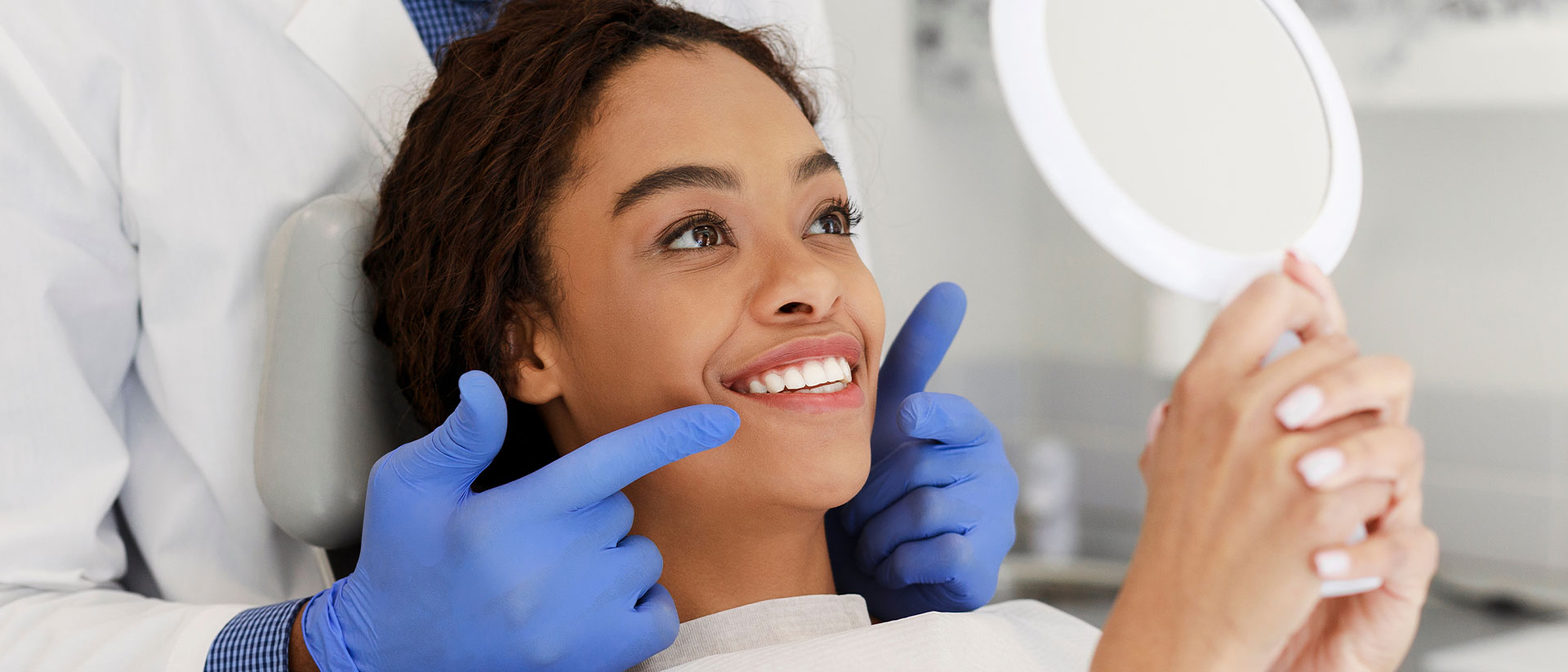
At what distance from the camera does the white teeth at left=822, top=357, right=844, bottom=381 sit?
1.07 m

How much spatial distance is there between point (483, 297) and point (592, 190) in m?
0.16

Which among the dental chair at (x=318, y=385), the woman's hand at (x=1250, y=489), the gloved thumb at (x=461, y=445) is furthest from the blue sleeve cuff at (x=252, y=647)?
the woman's hand at (x=1250, y=489)

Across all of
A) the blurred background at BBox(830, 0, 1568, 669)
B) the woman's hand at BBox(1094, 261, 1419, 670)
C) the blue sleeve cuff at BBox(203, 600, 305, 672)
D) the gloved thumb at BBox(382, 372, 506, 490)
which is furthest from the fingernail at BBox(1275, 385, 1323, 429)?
the blurred background at BBox(830, 0, 1568, 669)

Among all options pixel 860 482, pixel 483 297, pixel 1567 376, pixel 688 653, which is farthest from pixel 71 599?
pixel 1567 376

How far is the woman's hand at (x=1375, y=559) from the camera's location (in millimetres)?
620

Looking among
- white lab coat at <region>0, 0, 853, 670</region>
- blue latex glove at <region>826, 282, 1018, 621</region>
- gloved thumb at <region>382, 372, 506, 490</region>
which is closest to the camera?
gloved thumb at <region>382, 372, 506, 490</region>

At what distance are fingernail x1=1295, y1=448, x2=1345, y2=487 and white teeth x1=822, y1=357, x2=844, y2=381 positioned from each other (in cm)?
51

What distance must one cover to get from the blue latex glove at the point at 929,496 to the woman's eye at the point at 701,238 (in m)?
0.25

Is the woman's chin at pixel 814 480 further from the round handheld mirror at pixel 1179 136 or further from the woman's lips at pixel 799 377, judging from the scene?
the round handheld mirror at pixel 1179 136

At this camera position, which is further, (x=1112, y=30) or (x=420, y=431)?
(x=420, y=431)

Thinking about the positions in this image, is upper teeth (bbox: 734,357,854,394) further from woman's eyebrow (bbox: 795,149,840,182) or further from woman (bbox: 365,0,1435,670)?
woman's eyebrow (bbox: 795,149,840,182)

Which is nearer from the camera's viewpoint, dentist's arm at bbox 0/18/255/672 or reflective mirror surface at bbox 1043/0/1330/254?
reflective mirror surface at bbox 1043/0/1330/254

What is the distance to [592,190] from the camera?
1.11 meters

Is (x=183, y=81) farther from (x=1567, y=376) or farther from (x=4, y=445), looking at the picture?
(x=1567, y=376)
